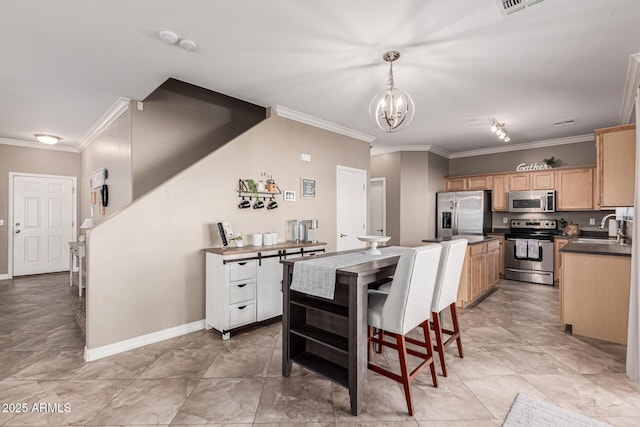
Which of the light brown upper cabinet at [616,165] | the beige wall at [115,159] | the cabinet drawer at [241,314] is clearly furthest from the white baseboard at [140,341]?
the light brown upper cabinet at [616,165]

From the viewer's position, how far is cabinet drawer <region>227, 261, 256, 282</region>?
3106 mm

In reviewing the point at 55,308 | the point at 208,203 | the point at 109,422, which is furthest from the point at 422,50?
the point at 55,308

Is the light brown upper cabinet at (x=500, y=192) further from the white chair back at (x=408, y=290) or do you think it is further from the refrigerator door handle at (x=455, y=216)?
the white chair back at (x=408, y=290)

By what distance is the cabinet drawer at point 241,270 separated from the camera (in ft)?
10.2

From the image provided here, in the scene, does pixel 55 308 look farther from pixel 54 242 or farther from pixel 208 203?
pixel 54 242

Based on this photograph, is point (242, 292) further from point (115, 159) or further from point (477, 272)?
point (477, 272)

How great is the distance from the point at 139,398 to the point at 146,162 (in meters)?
2.70

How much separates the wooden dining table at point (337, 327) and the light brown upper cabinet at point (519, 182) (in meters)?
4.97

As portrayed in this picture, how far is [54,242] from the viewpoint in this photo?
635 cm

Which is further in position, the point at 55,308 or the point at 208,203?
the point at 55,308

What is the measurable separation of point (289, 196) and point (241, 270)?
1.43 meters

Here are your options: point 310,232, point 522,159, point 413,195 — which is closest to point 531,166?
point 522,159

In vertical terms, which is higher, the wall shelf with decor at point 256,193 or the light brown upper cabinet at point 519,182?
the light brown upper cabinet at point 519,182

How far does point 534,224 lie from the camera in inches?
237
